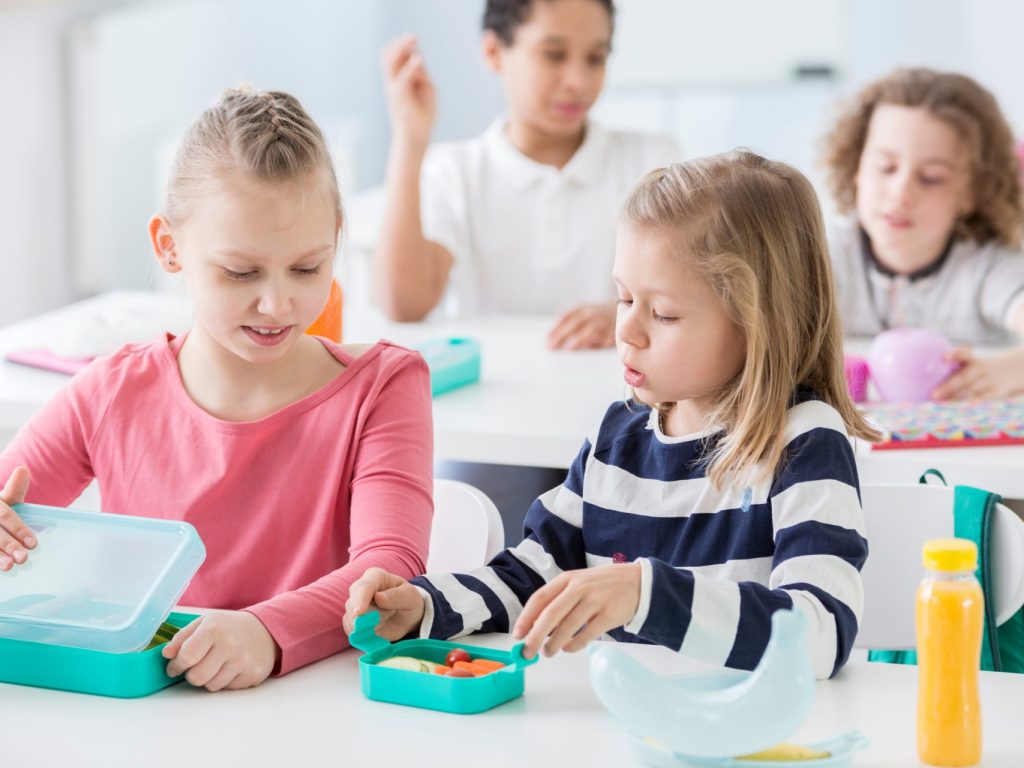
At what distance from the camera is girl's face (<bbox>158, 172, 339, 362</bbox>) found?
1200mm

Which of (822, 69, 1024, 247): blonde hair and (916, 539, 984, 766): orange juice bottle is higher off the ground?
(822, 69, 1024, 247): blonde hair

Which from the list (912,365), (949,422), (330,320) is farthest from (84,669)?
(912,365)

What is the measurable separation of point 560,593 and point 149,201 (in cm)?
280

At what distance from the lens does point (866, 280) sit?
91.3 inches

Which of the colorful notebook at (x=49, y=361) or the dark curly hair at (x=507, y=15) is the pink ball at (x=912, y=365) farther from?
the colorful notebook at (x=49, y=361)

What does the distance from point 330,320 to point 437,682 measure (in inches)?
31.0

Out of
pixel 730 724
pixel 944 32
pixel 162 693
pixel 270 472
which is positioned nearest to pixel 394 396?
pixel 270 472

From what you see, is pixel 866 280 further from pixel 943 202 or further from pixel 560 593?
pixel 560 593

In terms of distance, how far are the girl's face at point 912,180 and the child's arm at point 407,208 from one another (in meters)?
0.72

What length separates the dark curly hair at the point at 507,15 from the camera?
2475 mm

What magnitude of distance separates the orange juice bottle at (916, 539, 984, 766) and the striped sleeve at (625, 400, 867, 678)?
130 mm

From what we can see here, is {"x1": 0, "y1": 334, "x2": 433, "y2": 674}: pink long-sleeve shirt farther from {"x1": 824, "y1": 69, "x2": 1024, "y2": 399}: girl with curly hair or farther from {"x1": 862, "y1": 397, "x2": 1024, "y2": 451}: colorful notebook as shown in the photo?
{"x1": 824, "y1": 69, "x2": 1024, "y2": 399}: girl with curly hair

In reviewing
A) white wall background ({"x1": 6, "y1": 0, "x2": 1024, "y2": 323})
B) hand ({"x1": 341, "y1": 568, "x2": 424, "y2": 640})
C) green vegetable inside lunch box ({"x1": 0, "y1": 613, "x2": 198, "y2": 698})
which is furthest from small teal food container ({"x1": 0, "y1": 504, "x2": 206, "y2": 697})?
white wall background ({"x1": 6, "y1": 0, "x2": 1024, "y2": 323})

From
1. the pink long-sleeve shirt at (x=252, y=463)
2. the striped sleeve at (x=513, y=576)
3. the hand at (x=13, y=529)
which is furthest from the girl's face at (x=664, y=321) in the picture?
the hand at (x=13, y=529)
